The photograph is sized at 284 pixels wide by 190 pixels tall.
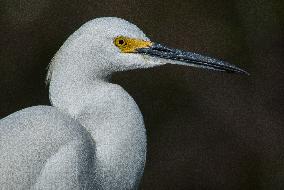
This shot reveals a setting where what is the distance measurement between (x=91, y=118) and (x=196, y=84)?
89.7 inches

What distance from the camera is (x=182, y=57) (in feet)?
8.53

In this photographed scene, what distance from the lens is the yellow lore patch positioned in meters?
2.53

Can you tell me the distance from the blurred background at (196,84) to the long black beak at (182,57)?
193cm

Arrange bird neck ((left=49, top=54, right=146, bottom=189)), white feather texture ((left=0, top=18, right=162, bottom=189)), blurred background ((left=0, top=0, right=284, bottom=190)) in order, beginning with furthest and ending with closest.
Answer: blurred background ((left=0, top=0, right=284, bottom=190))
bird neck ((left=49, top=54, right=146, bottom=189))
white feather texture ((left=0, top=18, right=162, bottom=189))

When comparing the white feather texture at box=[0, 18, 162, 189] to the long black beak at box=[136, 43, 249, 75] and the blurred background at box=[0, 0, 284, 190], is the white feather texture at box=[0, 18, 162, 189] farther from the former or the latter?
the blurred background at box=[0, 0, 284, 190]

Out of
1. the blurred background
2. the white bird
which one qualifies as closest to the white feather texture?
the white bird

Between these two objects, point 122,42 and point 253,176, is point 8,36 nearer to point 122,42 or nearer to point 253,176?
point 253,176

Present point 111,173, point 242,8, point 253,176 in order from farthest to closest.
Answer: point 242,8 < point 253,176 < point 111,173

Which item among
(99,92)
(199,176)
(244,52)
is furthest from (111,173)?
(244,52)

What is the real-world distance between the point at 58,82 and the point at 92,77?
0.10 m

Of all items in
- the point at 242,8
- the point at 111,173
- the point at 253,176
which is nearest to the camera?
the point at 111,173

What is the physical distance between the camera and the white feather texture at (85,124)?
7.84 ft

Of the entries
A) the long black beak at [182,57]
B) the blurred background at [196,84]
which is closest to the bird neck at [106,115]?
the long black beak at [182,57]

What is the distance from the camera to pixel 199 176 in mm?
4625
